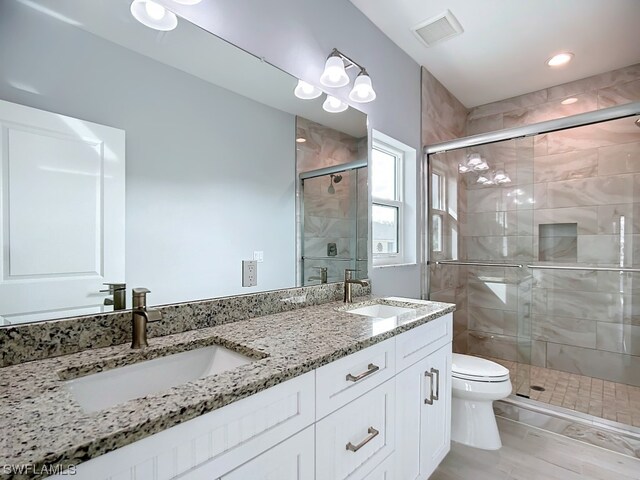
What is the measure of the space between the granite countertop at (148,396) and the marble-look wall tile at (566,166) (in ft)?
7.57

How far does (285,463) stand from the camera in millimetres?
838

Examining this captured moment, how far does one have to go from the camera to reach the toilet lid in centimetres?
198

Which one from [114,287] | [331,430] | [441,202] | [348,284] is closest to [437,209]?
[441,202]

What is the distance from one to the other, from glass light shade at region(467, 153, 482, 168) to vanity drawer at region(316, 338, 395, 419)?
6.73 ft

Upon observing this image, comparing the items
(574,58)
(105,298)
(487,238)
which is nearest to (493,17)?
(574,58)

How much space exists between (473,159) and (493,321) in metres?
1.37

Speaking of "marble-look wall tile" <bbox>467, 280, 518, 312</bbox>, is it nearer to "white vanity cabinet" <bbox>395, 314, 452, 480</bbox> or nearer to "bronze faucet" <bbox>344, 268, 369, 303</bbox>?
"white vanity cabinet" <bbox>395, 314, 452, 480</bbox>

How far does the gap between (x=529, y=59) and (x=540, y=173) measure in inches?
35.1

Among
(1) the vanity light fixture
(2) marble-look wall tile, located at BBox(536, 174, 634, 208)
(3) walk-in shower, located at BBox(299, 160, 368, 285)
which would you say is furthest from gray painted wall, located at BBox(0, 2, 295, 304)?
(2) marble-look wall tile, located at BBox(536, 174, 634, 208)

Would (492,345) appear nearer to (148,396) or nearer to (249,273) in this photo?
(249,273)

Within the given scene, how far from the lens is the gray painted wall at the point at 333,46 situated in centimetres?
139

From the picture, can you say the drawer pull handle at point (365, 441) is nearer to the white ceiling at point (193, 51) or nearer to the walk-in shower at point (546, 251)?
the white ceiling at point (193, 51)

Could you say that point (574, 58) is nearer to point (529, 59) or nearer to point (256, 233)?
point (529, 59)

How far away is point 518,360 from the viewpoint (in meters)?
2.70
